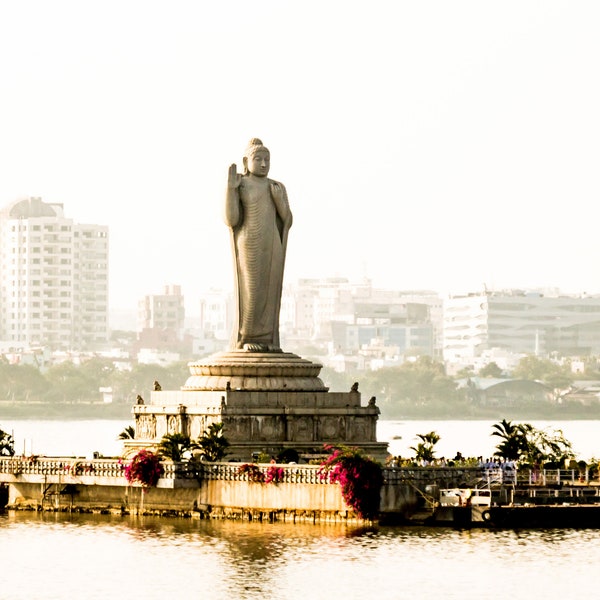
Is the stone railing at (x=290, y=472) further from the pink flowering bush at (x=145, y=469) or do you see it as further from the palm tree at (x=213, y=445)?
the palm tree at (x=213, y=445)

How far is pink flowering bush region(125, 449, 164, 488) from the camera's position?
211 ft

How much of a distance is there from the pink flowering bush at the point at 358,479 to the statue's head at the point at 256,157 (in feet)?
37.9

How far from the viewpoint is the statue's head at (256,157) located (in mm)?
70438

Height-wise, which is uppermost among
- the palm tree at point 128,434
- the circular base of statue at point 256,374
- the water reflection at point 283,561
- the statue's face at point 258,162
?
the statue's face at point 258,162

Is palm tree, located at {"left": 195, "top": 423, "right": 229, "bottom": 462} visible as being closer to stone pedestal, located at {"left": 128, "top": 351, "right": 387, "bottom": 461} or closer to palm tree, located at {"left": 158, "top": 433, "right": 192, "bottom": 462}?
palm tree, located at {"left": 158, "top": 433, "right": 192, "bottom": 462}

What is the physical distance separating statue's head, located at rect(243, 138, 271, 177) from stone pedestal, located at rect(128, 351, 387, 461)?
16.5ft

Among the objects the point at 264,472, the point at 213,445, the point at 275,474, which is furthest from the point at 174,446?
the point at 275,474

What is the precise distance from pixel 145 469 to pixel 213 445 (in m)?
1.95

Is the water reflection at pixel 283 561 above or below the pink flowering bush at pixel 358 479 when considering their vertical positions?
below

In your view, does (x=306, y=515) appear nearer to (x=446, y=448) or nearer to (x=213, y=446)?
(x=213, y=446)

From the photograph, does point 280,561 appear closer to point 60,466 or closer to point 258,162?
point 60,466

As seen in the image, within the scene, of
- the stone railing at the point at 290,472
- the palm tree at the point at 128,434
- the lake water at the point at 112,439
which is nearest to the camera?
the stone railing at the point at 290,472

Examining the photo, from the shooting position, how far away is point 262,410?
67062 mm

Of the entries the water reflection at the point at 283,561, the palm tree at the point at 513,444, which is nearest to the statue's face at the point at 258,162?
the palm tree at the point at 513,444
